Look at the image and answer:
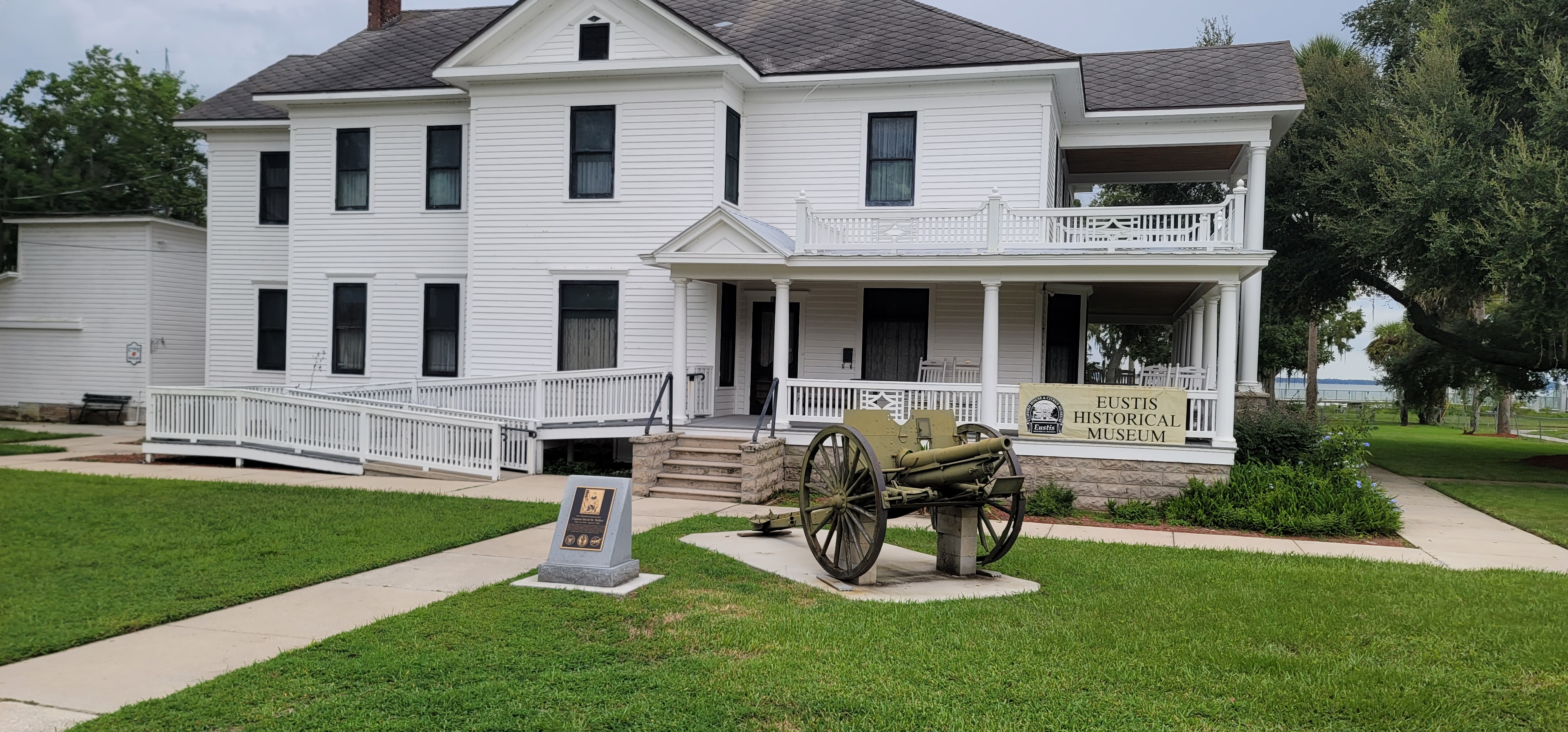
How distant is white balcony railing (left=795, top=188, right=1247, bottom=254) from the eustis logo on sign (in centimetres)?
195

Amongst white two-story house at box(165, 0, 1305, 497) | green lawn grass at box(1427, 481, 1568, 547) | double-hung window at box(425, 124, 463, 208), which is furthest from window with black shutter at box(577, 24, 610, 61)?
green lawn grass at box(1427, 481, 1568, 547)

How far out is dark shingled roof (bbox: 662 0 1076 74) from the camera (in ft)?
55.1

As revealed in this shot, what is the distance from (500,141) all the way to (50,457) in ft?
30.4

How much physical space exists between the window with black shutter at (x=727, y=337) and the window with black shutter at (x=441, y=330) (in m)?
5.25

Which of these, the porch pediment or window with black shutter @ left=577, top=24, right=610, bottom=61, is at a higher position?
window with black shutter @ left=577, top=24, right=610, bottom=61

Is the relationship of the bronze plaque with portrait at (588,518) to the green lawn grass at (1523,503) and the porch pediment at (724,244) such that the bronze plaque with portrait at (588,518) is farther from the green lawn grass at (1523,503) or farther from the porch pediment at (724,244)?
the green lawn grass at (1523,503)

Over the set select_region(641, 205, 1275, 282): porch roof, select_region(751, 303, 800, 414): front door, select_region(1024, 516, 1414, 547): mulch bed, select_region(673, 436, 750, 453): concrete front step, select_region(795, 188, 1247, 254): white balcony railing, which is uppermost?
select_region(795, 188, 1247, 254): white balcony railing

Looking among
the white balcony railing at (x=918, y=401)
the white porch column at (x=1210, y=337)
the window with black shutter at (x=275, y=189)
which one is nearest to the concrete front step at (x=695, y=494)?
the white balcony railing at (x=918, y=401)

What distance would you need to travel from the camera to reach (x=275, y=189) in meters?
21.5

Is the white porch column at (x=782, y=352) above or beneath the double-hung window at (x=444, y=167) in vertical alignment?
beneath

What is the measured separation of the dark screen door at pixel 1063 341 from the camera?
18.4 meters

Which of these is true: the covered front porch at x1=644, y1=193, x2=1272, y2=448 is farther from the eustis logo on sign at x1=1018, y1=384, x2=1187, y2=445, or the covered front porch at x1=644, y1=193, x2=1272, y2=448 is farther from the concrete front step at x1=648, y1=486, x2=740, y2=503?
the concrete front step at x1=648, y1=486, x2=740, y2=503

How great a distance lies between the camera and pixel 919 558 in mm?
10039

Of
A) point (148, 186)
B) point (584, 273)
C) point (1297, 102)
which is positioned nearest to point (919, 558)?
point (584, 273)
